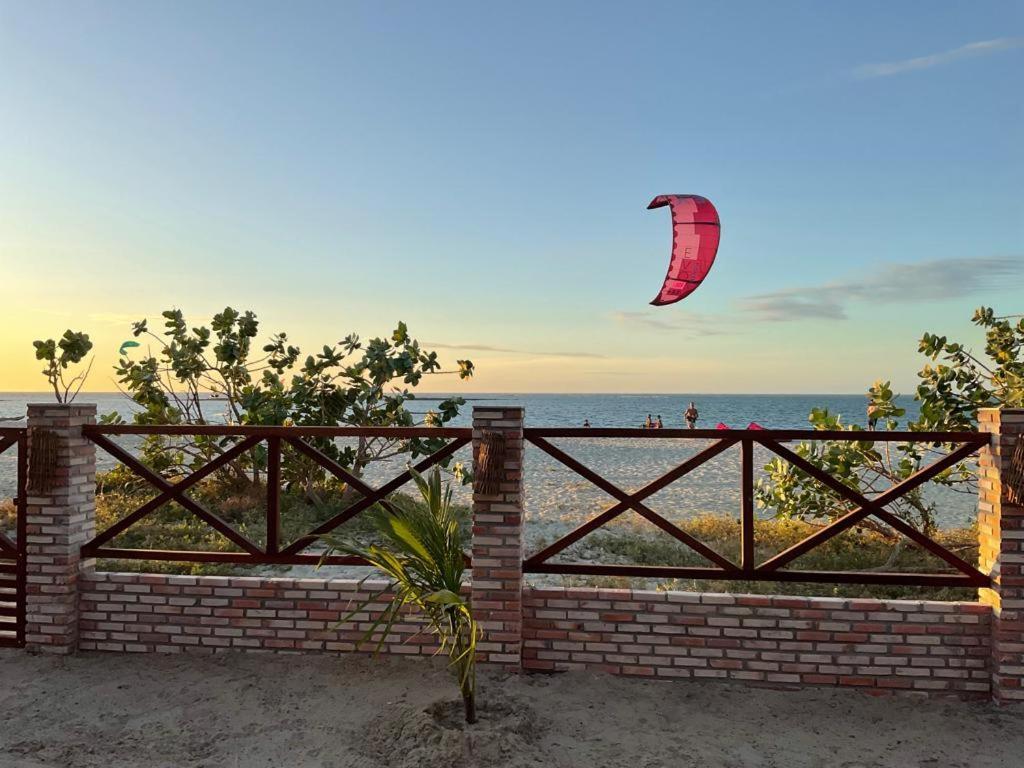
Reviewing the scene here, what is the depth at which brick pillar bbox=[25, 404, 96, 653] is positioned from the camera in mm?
4656

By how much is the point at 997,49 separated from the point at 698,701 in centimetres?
1065

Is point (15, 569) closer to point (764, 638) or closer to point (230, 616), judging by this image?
point (230, 616)

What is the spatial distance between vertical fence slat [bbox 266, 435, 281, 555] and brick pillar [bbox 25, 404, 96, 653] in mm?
1325

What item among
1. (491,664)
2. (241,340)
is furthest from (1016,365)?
(241,340)

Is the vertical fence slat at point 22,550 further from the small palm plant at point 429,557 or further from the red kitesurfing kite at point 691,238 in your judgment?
the red kitesurfing kite at point 691,238

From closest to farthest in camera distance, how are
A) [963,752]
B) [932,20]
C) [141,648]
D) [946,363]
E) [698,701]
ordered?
[963,752] < [698,701] < [141,648] < [946,363] < [932,20]

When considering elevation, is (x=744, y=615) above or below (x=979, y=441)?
below

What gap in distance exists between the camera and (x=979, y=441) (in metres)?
4.14

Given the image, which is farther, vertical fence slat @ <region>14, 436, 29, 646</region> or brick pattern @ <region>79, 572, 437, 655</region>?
vertical fence slat @ <region>14, 436, 29, 646</region>

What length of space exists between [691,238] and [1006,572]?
133 inches

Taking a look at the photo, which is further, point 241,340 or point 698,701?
point 241,340

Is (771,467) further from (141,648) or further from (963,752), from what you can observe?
(141,648)

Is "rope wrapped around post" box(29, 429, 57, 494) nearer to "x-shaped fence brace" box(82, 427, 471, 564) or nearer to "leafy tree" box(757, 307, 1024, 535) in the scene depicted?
"x-shaped fence brace" box(82, 427, 471, 564)

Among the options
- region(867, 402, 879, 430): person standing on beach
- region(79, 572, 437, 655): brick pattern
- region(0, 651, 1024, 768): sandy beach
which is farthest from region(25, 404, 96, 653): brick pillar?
region(867, 402, 879, 430): person standing on beach
